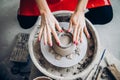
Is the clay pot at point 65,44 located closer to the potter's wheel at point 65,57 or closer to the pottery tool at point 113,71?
the potter's wheel at point 65,57

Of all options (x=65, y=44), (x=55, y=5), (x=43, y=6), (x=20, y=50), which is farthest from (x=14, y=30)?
(x=65, y=44)

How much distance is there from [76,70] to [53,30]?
31cm

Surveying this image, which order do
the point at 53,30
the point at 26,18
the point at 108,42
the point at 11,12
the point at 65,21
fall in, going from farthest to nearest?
the point at 11,12
the point at 108,42
the point at 26,18
the point at 65,21
the point at 53,30

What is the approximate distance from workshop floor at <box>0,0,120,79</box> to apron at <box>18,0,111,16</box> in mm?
421

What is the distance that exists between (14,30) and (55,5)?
0.66m

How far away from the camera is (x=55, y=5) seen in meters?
1.72

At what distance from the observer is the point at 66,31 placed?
1456 mm

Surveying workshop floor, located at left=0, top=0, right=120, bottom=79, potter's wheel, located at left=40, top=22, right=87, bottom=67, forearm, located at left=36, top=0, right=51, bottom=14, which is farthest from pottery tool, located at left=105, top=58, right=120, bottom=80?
forearm, located at left=36, top=0, right=51, bottom=14

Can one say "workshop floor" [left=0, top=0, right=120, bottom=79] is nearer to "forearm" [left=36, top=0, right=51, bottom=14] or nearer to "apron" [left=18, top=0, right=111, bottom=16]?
"apron" [left=18, top=0, right=111, bottom=16]

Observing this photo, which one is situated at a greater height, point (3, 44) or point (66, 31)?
point (66, 31)

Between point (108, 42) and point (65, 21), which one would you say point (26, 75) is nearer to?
point (65, 21)

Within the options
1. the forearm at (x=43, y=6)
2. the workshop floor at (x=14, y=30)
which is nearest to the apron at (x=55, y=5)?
the forearm at (x=43, y=6)

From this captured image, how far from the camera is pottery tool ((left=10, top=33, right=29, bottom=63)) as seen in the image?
6.34 feet

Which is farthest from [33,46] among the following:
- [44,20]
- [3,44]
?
[3,44]
